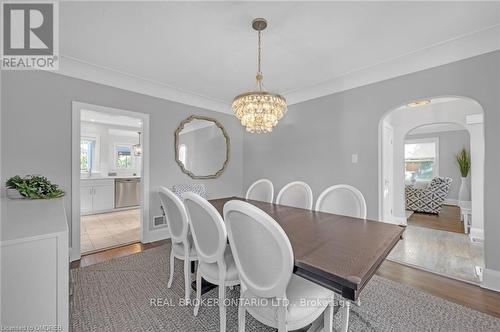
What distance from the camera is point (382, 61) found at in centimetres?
258

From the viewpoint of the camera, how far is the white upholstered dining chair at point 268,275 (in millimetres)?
950

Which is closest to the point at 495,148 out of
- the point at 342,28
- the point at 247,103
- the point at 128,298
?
the point at 342,28

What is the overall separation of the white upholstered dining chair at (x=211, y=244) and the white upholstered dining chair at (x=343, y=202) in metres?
1.14

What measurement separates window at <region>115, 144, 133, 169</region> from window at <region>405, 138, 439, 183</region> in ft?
29.9

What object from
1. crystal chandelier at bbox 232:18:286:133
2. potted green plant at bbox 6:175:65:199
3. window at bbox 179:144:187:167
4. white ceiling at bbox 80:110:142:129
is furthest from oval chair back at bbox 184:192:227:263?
white ceiling at bbox 80:110:142:129

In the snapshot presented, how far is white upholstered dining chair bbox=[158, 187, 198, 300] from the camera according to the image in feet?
5.55

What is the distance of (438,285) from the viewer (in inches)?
81.7

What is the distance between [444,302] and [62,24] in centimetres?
412

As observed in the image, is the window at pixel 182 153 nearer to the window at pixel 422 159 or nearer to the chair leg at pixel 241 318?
the chair leg at pixel 241 318

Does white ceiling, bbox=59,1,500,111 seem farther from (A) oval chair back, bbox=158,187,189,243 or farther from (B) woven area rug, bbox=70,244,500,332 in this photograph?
(B) woven area rug, bbox=70,244,500,332

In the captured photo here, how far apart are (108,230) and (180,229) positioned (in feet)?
9.33

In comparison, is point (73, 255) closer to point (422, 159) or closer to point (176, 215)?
point (176, 215)

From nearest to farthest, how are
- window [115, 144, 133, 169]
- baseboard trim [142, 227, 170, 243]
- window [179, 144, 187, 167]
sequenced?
baseboard trim [142, 227, 170, 243], window [179, 144, 187, 167], window [115, 144, 133, 169]

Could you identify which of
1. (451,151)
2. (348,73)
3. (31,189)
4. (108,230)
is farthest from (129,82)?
(451,151)
